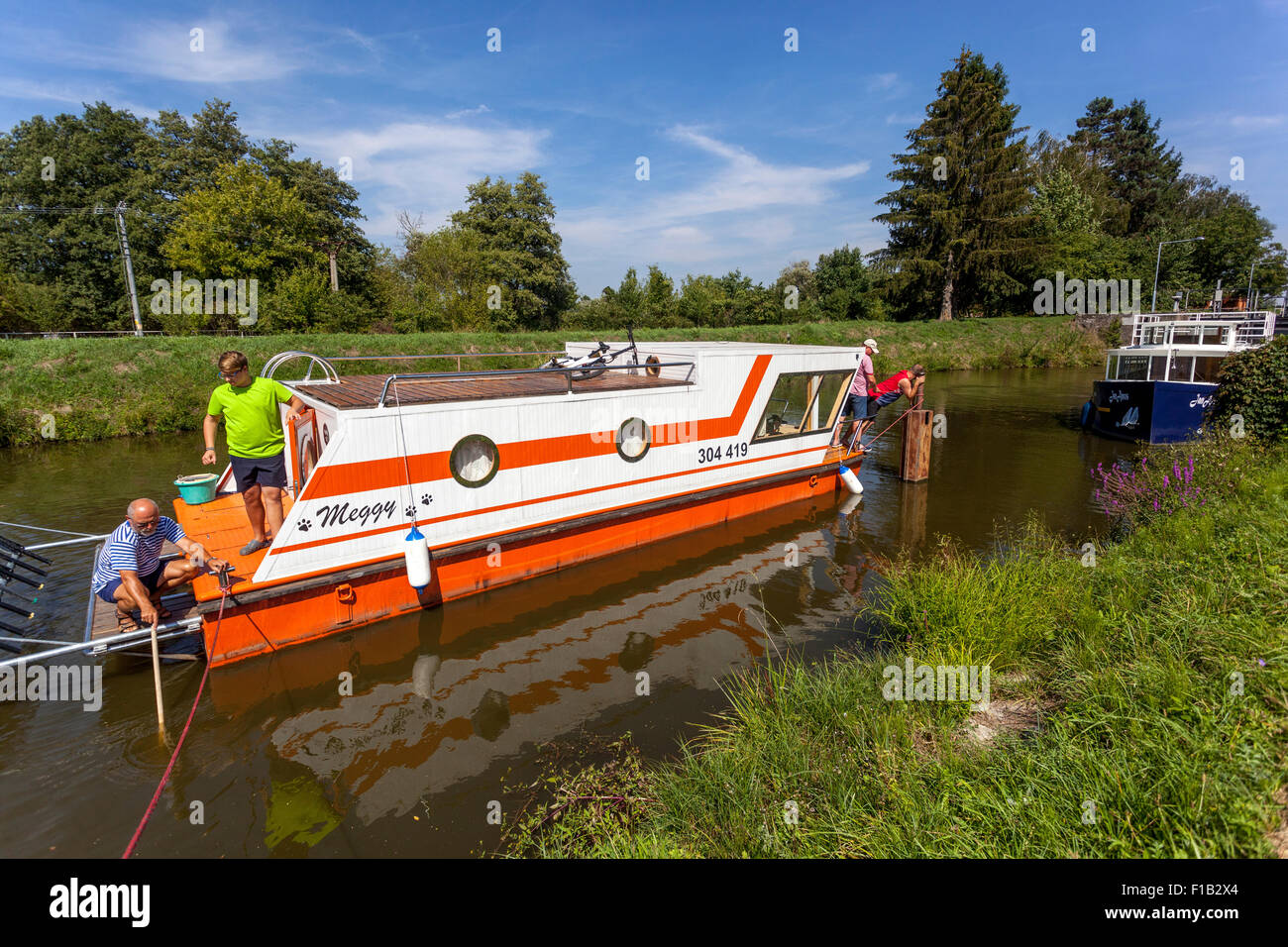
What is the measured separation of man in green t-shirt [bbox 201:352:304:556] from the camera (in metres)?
6.46

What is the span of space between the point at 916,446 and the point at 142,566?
1380 cm

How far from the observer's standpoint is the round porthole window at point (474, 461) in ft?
25.2

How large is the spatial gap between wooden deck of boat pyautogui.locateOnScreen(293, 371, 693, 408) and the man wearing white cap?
4.53m

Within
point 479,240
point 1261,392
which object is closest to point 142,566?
point 1261,392

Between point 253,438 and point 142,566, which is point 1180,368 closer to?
point 253,438

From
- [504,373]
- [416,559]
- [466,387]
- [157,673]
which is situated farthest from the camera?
[466,387]

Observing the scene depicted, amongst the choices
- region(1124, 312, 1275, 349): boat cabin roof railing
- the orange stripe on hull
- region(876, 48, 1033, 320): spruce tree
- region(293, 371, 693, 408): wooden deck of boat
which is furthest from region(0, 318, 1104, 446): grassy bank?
region(876, 48, 1033, 320): spruce tree

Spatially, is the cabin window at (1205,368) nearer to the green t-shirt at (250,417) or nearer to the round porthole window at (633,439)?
the round porthole window at (633,439)

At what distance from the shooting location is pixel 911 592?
6477 millimetres

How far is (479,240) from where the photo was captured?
43.6m

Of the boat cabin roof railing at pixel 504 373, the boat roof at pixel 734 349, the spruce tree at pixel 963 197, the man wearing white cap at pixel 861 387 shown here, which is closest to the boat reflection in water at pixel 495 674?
the boat cabin roof railing at pixel 504 373
